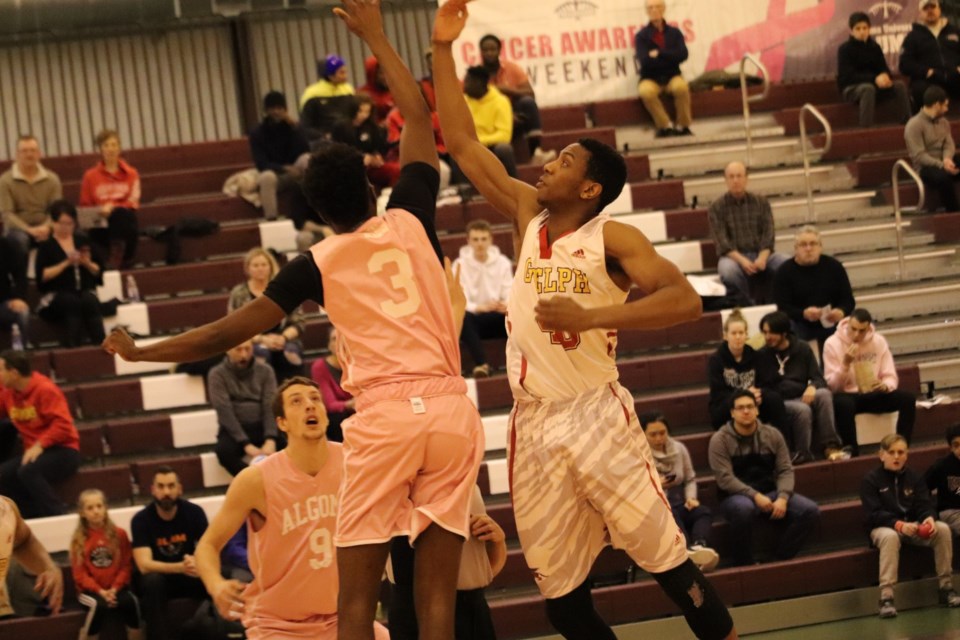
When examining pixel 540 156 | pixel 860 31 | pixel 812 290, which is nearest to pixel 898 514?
pixel 812 290

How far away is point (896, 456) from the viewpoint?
968 cm

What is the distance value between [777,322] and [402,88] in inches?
239

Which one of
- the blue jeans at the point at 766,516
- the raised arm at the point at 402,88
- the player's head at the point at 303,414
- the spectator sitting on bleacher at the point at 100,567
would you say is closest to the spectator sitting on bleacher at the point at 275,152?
the spectator sitting on bleacher at the point at 100,567

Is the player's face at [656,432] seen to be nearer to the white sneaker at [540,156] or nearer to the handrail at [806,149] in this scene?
the white sneaker at [540,156]

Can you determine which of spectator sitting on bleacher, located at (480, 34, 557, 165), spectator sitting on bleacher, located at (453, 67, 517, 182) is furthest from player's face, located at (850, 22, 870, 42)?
spectator sitting on bleacher, located at (453, 67, 517, 182)

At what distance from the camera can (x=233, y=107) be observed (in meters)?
16.0

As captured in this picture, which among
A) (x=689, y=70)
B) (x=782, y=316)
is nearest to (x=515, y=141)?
(x=689, y=70)

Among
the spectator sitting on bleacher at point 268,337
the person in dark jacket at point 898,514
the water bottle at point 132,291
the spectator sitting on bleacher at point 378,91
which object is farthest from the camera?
the spectator sitting on bleacher at point 378,91

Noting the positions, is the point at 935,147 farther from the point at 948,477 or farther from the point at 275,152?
the point at 275,152

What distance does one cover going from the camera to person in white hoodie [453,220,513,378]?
1093cm

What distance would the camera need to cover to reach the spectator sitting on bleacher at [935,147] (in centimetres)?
1301

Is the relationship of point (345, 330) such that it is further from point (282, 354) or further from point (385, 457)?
point (282, 354)

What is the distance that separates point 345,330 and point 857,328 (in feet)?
22.0

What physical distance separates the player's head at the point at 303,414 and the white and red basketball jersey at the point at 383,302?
1.06 meters
